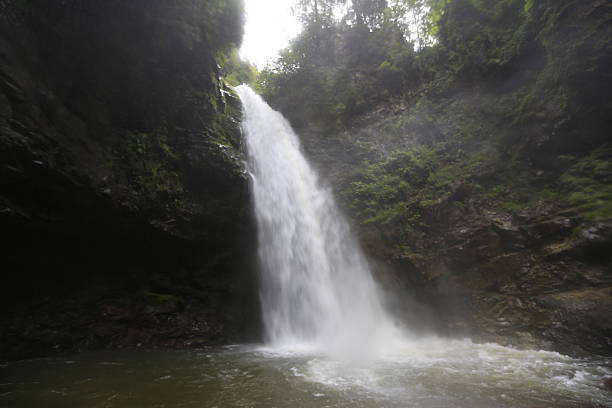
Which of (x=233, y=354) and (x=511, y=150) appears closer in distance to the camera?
(x=233, y=354)

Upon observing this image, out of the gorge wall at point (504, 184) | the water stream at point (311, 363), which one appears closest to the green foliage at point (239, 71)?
the water stream at point (311, 363)

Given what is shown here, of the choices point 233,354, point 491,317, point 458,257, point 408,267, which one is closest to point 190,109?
point 233,354

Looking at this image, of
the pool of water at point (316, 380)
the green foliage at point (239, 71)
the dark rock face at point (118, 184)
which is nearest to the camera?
the pool of water at point (316, 380)

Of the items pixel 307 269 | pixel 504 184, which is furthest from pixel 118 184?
pixel 504 184

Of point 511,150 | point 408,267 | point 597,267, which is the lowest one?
point 597,267

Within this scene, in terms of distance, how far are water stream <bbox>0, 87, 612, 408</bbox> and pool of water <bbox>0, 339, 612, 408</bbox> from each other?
2cm

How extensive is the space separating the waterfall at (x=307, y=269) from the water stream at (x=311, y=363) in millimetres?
29

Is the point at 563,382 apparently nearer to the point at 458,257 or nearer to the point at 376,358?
the point at 376,358

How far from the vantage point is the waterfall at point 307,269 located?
776 centimetres

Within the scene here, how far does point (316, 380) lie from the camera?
423 centimetres

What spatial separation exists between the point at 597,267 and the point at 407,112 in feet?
27.3

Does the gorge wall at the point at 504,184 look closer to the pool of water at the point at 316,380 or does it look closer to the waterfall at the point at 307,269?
the waterfall at the point at 307,269

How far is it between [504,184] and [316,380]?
717 centimetres

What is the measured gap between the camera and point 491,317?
21.7 feet
